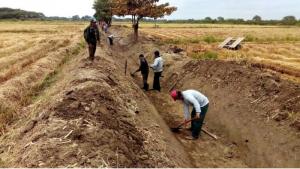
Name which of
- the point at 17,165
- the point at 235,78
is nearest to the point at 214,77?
the point at 235,78

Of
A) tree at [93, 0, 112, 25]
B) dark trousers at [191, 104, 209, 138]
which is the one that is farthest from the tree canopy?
tree at [93, 0, 112, 25]

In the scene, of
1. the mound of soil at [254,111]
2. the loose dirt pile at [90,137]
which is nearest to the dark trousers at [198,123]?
the mound of soil at [254,111]

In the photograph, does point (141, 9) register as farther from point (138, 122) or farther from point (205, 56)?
point (138, 122)

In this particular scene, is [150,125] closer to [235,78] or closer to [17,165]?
[17,165]

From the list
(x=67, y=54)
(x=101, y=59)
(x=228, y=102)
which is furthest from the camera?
(x=67, y=54)

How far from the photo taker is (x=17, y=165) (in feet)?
24.0

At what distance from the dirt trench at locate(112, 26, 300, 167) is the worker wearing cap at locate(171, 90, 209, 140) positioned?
432 millimetres

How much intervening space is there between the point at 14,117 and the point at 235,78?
→ 871cm

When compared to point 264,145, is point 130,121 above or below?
above

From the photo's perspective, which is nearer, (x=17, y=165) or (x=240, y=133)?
(x=17, y=165)

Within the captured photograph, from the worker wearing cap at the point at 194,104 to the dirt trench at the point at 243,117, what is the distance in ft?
1.42

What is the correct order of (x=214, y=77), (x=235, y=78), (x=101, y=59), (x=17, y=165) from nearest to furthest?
(x=17, y=165) < (x=235, y=78) < (x=214, y=77) < (x=101, y=59)

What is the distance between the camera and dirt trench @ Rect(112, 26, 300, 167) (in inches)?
434

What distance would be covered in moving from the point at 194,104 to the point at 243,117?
2.72 m
